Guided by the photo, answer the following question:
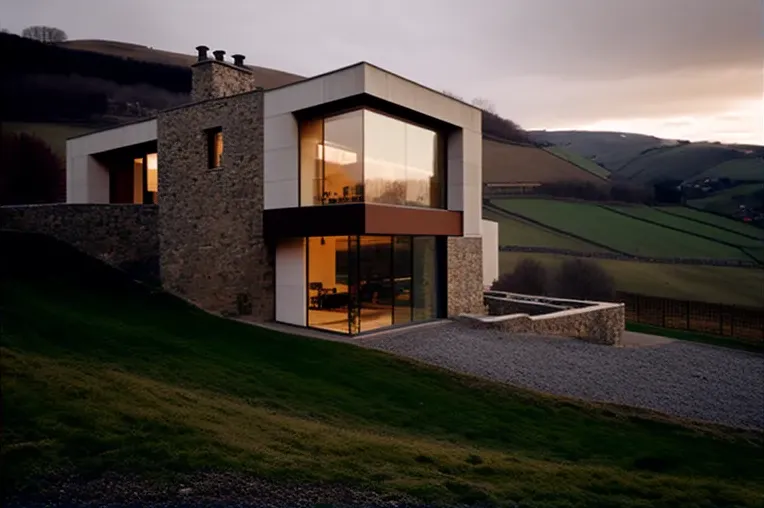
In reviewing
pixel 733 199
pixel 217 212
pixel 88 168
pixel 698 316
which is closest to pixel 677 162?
pixel 698 316

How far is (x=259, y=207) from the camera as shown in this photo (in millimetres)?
13031

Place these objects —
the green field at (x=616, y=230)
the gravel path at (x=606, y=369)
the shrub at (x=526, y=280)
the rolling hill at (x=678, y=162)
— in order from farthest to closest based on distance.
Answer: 1. the shrub at (x=526, y=280)
2. the green field at (x=616, y=230)
3. the rolling hill at (x=678, y=162)
4. the gravel path at (x=606, y=369)

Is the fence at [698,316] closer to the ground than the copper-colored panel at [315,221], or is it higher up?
closer to the ground

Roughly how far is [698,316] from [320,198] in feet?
52.7

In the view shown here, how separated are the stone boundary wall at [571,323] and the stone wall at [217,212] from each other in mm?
6159

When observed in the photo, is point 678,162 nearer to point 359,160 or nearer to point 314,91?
point 359,160

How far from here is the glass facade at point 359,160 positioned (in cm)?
1172

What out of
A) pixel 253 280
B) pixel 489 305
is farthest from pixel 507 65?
pixel 253 280

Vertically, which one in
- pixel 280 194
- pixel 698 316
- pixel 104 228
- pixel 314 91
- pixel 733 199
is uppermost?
pixel 314 91

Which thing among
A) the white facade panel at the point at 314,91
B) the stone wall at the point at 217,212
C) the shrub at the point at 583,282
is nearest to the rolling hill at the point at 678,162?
the shrub at the point at 583,282

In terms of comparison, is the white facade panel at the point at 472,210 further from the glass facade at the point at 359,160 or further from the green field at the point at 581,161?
the green field at the point at 581,161

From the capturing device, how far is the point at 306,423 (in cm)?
593

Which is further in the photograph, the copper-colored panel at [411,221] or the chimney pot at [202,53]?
the chimney pot at [202,53]

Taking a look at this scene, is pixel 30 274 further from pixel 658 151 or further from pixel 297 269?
pixel 658 151
